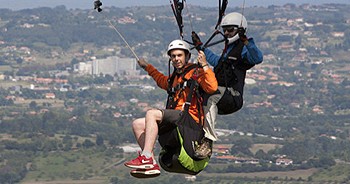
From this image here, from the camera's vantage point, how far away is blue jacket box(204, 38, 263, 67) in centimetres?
1216

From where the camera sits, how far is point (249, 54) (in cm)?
1227

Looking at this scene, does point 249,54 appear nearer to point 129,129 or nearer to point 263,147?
point 263,147

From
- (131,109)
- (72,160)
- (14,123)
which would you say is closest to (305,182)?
(72,160)

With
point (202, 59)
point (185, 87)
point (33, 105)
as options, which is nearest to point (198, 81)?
point (185, 87)

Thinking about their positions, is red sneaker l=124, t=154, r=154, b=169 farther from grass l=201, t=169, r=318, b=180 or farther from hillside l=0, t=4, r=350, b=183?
grass l=201, t=169, r=318, b=180

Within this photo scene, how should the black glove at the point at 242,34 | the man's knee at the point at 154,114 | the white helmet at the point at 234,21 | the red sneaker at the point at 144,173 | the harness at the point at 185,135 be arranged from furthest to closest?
the white helmet at the point at 234,21
the black glove at the point at 242,34
the harness at the point at 185,135
the man's knee at the point at 154,114
the red sneaker at the point at 144,173

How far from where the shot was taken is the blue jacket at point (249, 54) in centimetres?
1216

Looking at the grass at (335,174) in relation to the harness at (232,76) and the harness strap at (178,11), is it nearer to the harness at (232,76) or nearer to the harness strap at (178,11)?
the harness at (232,76)

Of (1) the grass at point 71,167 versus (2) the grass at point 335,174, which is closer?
(2) the grass at point 335,174

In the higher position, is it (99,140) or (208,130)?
(208,130)

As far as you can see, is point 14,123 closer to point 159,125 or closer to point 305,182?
point 305,182

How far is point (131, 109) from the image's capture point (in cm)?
15975

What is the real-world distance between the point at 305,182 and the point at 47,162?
79.4 feet

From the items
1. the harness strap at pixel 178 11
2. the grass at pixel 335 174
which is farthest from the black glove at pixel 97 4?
the grass at pixel 335 174
